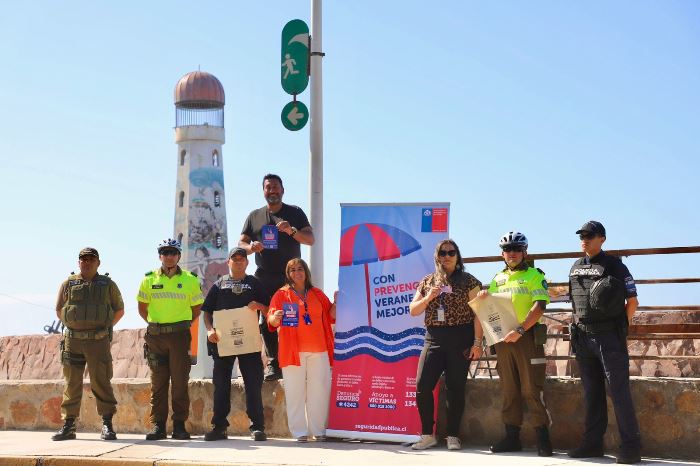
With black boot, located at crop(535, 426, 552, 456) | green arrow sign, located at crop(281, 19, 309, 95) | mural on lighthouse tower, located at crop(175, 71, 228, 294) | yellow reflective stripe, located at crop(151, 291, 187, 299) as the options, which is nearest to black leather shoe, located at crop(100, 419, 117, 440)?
yellow reflective stripe, located at crop(151, 291, 187, 299)

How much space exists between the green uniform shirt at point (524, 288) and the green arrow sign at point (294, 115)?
11.3 ft

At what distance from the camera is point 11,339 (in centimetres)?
5044

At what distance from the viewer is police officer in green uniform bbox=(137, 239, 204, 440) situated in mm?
10508

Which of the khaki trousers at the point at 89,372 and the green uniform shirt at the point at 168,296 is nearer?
the green uniform shirt at the point at 168,296

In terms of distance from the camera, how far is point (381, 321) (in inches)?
402

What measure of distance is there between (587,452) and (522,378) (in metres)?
0.83

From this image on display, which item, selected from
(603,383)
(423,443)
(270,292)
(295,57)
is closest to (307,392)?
(270,292)

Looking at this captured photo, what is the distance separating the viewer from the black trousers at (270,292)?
35.1ft

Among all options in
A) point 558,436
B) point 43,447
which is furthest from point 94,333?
point 558,436

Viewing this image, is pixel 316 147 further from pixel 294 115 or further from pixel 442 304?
pixel 442 304

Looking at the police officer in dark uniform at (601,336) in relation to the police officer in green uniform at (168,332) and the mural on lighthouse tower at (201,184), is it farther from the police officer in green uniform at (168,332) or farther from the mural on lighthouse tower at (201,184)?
the mural on lighthouse tower at (201,184)

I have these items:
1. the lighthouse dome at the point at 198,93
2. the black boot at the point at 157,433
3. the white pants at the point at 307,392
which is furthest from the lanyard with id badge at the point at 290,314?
the lighthouse dome at the point at 198,93

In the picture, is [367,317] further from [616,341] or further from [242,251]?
[616,341]

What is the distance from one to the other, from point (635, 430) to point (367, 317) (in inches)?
114
